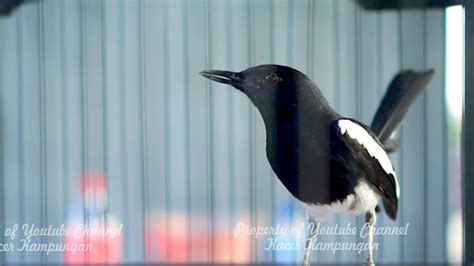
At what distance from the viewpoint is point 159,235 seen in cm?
178

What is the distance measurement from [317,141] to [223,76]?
1.28 ft

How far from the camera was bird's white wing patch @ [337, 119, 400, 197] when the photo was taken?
1.72 meters

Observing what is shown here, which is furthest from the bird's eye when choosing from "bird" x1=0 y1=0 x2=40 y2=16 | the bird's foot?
"bird" x1=0 y1=0 x2=40 y2=16

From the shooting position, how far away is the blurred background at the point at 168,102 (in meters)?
1.74

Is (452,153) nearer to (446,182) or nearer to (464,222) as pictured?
(446,182)

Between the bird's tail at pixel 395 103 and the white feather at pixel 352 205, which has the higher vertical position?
the bird's tail at pixel 395 103

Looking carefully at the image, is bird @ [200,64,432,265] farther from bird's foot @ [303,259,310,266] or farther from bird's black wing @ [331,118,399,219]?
bird's foot @ [303,259,310,266]

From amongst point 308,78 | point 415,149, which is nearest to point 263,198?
point 308,78

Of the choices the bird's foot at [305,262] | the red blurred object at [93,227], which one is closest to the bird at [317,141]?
the bird's foot at [305,262]

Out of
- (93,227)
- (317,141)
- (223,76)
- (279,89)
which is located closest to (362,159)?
(317,141)

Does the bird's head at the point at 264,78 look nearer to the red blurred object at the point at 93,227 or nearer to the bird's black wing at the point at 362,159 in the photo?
the bird's black wing at the point at 362,159

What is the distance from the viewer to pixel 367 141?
1744mm

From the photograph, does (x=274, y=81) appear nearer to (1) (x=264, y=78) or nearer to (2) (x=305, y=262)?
(1) (x=264, y=78)

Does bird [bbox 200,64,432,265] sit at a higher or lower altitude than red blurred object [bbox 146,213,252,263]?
higher
